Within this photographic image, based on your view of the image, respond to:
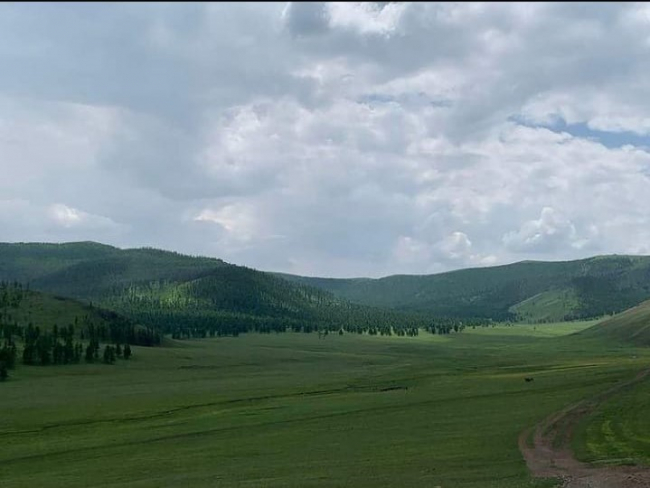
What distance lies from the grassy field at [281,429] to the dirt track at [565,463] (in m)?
1.32

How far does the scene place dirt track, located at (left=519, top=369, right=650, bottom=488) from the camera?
33938 mm

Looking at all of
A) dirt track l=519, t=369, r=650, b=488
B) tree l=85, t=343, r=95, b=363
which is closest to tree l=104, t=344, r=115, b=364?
tree l=85, t=343, r=95, b=363

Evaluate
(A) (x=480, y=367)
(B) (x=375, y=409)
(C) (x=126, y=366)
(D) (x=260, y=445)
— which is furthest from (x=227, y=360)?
(D) (x=260, y=445)

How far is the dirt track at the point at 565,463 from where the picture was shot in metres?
33.9

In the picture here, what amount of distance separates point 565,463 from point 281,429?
96.7 ft

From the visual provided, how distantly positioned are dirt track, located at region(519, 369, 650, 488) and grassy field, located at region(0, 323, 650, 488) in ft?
4.33

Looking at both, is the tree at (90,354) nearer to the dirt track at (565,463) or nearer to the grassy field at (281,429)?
the grassy field at (281,429)

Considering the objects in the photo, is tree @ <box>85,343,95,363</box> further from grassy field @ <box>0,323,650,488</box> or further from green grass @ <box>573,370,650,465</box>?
green grass @ <box>573,370,650,465</box>

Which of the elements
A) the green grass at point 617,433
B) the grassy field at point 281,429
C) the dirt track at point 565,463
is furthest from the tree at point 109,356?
the dirt track at point 565,463

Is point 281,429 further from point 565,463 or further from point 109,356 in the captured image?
point 109,356

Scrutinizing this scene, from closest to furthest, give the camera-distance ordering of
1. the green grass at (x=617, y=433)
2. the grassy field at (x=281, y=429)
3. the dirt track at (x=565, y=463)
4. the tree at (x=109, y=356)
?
the dirt track at (x=565, y=463), the green grass at (x=617, y=433), the grassy field at (x=281, y=429), the tree at (x=109, y=356)

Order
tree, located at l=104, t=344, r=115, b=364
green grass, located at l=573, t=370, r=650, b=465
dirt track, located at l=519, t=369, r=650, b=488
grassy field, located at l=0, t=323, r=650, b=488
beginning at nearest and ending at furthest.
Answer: dirt track, located at l=519, t=369, r=650, b=488 → green grass, located at l=573, t=370, r=650, b=465 → grassy field, located at l=0, t=323, r=650, b=488 → tree, located at l=104, t=344, r=115, b=364

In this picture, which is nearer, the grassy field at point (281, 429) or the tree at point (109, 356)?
the grassy field at point (281, 429)

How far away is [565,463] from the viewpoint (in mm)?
40469
